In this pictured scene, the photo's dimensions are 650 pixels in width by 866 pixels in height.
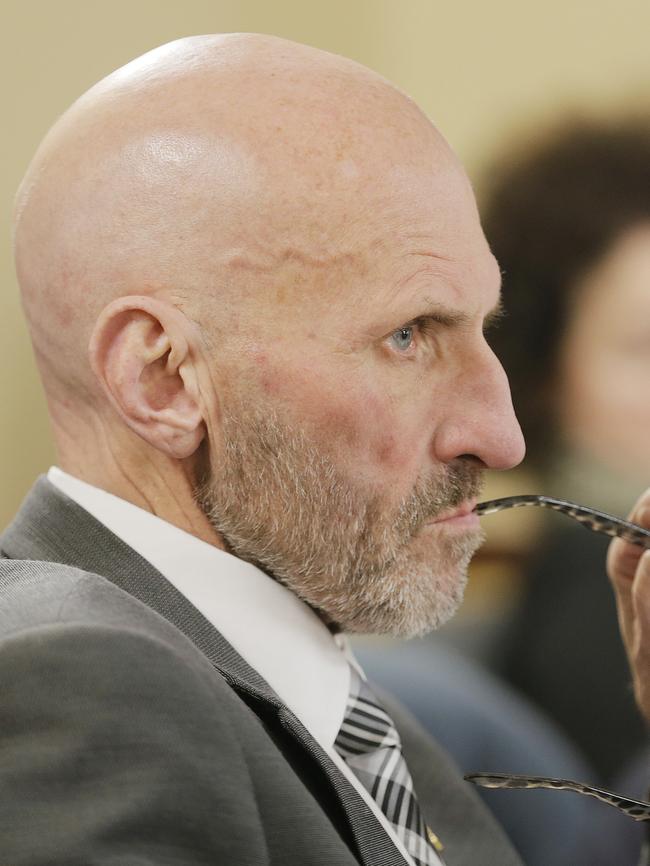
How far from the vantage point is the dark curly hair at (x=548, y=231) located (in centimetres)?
210

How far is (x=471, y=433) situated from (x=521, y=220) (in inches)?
52.9

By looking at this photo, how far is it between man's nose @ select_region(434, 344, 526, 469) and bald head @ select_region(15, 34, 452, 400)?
0.14m

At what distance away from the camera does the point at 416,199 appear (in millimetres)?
904

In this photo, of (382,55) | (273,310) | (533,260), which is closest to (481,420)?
(273,310)

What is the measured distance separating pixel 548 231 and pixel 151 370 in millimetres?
1442

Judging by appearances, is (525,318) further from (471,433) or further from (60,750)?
(60,750)

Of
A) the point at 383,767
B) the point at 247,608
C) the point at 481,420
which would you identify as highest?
the point at 481,420

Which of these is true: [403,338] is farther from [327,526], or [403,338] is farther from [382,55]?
[382,55]

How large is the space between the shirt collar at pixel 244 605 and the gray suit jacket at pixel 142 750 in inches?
2.2

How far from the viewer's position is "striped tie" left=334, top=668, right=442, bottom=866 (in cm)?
87

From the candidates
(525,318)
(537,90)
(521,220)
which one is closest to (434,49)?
(537,90)

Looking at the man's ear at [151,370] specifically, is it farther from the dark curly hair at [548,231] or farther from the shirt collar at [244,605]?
the dark curly hair at [548,231]

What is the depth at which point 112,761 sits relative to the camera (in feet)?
2.07

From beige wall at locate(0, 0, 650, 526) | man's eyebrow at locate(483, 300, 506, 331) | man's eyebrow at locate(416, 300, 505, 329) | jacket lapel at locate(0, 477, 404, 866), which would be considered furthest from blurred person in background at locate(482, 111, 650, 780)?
jacket lapel at locate(0, 477, 404, 866)
